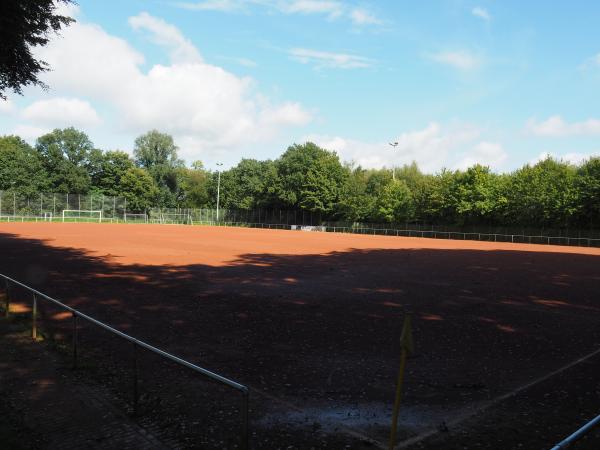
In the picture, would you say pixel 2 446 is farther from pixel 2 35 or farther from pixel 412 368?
pixel 2 35

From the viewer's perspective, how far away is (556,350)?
834cm

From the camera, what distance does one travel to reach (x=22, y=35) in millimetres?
12656

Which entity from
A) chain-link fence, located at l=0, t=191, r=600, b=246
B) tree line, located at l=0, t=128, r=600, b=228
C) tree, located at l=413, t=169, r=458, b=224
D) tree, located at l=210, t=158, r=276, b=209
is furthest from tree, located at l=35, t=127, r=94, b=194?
tree, located at l=413, t=169, r=458, b=224

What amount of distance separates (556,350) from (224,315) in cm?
668

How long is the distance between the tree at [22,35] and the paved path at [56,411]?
835cm

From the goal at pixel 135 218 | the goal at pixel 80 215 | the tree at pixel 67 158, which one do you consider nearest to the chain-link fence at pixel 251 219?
the goal at pixel 135 218

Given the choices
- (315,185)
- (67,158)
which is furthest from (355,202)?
(67,158)

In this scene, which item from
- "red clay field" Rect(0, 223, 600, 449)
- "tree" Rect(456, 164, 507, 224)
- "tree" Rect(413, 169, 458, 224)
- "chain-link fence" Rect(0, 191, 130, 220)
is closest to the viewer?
"red clay field" Rect(0, 223, 600, 449)

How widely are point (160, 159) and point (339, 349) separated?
11535 centimetres

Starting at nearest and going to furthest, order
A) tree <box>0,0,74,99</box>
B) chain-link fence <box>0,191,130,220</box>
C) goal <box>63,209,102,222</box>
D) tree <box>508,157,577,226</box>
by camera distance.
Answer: tree <box>0,0,74,99</box>, tree <box>508,157,577,226</box>, chain-link fence <box>0,191,130,220</box>, goal <box>63,209,102,222</box>

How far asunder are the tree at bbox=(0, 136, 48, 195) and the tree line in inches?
7.3

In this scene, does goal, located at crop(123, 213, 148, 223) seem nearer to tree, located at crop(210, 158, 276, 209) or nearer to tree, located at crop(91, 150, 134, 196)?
tree, located at crop(91, 150, 134, 196)

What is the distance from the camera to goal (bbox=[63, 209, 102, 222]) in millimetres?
78062

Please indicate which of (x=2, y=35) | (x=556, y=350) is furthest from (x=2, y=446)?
(x=2, y=35)
